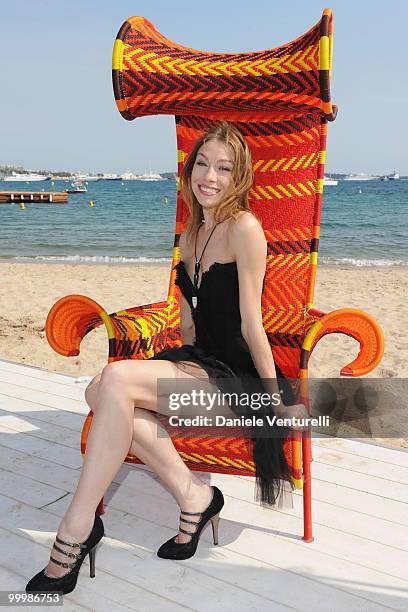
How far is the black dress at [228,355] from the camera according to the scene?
6.44ft

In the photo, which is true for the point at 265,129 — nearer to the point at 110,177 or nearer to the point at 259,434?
the point at 259,434

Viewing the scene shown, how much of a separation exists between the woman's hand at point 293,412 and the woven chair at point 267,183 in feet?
0.24

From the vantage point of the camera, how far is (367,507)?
89.4 inches

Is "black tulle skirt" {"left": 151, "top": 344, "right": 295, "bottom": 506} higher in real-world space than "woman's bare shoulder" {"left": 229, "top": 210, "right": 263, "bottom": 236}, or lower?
lower

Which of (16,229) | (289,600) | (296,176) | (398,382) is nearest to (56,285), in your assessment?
(398,382)

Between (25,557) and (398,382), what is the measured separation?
10.2 ft

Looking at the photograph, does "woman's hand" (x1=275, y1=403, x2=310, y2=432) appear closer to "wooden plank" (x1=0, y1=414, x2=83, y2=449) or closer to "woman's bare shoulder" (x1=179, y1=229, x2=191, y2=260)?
"woman's bare shoulder" (x1=179, y1=229, x2=191, y2=260)

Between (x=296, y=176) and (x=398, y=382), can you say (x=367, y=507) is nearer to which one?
(x=296, y=176)

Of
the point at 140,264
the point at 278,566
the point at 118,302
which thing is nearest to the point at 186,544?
the point at 278,566

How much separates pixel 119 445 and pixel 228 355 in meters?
0.50

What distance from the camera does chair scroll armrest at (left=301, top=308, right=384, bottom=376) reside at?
198 cm

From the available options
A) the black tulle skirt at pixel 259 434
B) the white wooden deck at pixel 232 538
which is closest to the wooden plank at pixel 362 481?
the white wooden deck at pixel 232 538

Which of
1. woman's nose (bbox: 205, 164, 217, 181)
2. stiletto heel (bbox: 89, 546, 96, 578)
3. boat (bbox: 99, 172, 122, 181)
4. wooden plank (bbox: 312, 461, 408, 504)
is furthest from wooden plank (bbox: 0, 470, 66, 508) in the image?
boat (bbox: 99, 172, 122, 181)

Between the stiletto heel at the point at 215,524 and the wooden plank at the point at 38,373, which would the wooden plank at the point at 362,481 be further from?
the wooden plank at the point at 38,373
